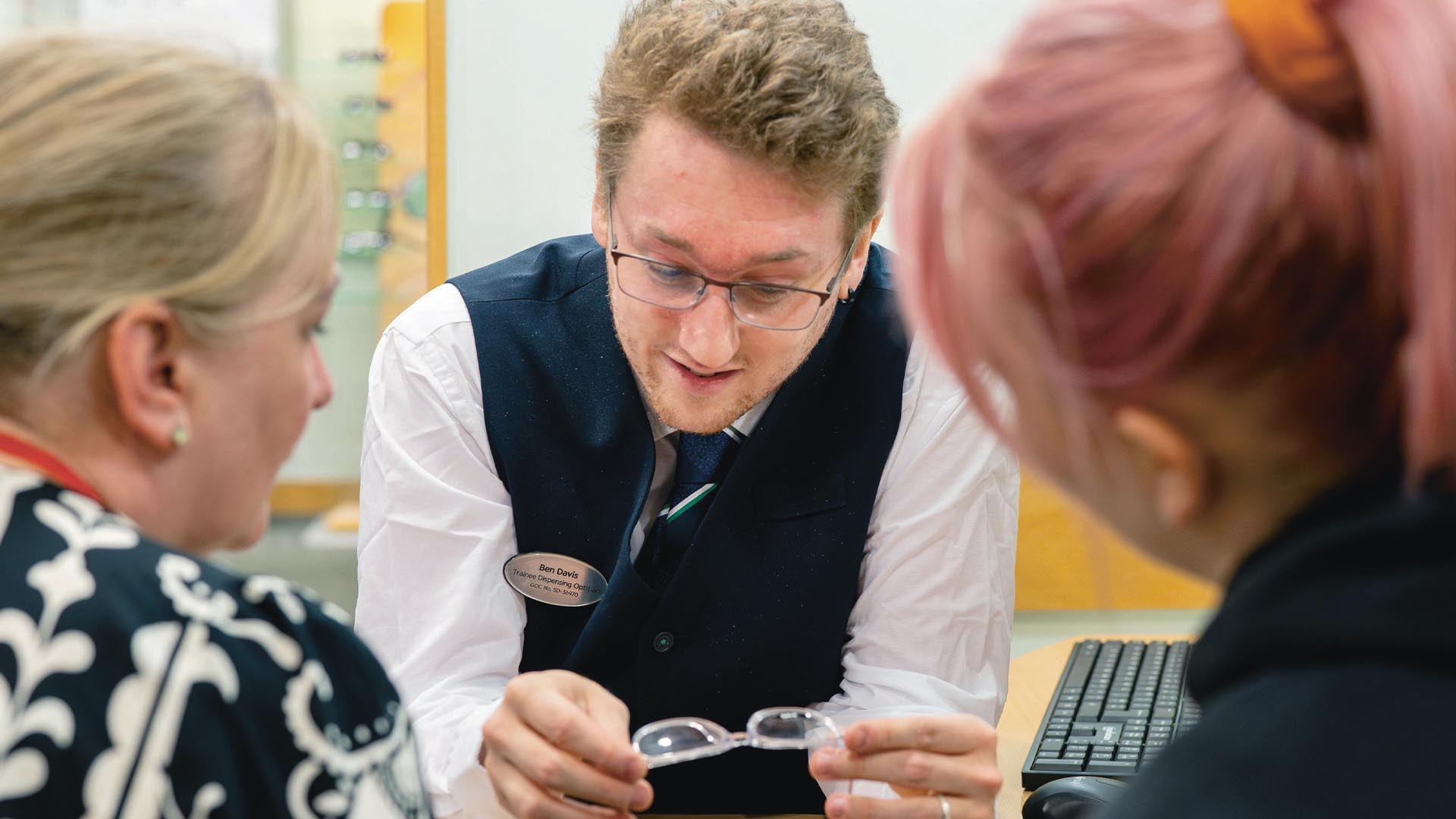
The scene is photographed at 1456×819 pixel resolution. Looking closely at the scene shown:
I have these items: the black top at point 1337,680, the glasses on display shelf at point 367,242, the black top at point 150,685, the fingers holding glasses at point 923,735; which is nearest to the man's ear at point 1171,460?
the black top at point 1337,680

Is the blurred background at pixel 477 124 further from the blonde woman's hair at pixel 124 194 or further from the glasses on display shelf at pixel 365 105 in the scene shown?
the blonde woman's hair at pixel 124 194

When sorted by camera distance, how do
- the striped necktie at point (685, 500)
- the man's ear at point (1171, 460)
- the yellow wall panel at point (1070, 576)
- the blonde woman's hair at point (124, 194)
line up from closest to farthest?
1. the man's ear at point (1171, 460)
2. the blonde woman's hair at point (124, 194)
3. the striped necktie at point (685, 500)
4. the yellow wall panel at point (1070, 576)

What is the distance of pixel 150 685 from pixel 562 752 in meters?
0.52

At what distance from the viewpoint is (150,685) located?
2.35ft

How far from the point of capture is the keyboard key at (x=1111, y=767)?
1355mm

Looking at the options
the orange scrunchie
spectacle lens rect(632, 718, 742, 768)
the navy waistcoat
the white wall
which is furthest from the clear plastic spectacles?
the white wall

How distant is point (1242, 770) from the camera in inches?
21.9

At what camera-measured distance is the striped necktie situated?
1.58m

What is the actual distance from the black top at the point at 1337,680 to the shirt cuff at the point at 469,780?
83cm

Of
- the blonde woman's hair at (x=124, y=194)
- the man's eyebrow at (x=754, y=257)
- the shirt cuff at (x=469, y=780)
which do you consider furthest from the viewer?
the man's eyebrow at (x=754, y=257)

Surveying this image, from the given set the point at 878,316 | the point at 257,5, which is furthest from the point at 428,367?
the point at 257,5

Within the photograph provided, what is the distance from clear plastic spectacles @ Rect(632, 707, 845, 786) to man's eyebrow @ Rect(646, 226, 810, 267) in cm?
49

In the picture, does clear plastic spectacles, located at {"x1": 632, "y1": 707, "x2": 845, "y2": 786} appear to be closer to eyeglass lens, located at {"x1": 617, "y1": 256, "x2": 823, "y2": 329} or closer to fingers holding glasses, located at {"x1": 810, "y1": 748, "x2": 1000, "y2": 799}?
fingers holding glasses, located at {"x1": 810, "y1": 748, "x2": 1000, "y2": 799}

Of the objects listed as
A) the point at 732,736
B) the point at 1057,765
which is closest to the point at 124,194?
the point at 732,736
